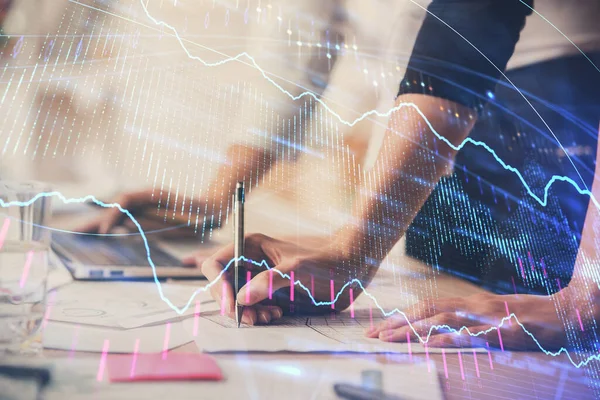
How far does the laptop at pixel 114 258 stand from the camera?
0.81m

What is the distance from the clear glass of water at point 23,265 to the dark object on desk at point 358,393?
1.50ft

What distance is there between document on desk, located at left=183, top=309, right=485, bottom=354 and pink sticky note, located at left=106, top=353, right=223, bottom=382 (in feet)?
0.10

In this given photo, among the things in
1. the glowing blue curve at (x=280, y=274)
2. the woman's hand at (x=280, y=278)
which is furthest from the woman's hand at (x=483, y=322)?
the woman's hand at (x=280, y=278)

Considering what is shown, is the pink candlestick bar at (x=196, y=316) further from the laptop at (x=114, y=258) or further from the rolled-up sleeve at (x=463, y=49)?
the rolled-up sleeve at (x=463, y=49)

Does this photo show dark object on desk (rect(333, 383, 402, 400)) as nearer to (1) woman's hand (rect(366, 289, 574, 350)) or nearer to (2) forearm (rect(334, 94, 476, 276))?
(1) woman's hand (rect(366, 289, 574, 350))

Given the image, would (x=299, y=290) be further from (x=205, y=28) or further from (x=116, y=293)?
(x=205, y=28)

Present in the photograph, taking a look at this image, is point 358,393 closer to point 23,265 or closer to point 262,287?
point 262,287

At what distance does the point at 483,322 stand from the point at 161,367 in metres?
0.70

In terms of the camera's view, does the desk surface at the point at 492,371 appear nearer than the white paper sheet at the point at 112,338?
No

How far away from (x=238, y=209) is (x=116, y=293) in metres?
0.26

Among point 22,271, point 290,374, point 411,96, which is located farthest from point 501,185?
point 22,271

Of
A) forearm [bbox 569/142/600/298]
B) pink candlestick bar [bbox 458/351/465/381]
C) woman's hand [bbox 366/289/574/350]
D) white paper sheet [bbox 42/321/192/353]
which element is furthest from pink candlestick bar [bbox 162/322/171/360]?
forearm [bbox 569/142/600/298]

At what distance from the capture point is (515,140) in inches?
54.1

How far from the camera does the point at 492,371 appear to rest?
92 cm
